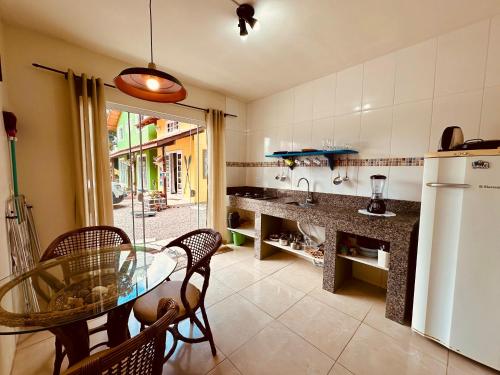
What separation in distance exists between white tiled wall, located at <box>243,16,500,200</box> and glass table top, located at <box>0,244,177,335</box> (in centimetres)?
222

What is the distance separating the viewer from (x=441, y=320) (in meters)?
1.43

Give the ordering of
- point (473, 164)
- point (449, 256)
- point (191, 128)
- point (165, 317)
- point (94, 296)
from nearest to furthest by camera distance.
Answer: point (165, 317), point (94, 296), point (473, 164), point (449, 256), point (191, 128)

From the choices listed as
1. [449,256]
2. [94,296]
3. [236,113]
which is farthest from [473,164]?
[236,113]

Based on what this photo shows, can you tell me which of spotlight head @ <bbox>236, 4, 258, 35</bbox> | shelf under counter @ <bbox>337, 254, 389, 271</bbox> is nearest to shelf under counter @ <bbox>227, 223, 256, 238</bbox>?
shelf under counter @ <bbox>337, 254, 389, 271</bbox>

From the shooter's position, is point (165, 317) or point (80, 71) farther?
point (80, 71)

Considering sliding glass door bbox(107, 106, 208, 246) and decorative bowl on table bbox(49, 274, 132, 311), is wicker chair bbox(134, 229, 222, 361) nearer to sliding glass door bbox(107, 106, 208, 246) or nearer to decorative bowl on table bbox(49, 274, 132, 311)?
decorative bowl on table bbox(49, 274, 132, 311)

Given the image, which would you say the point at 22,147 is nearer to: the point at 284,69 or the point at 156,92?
the point at 156,92

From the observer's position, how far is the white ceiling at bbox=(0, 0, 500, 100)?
1518mm

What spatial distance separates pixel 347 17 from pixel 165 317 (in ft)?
7.46

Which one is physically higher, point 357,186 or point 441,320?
point 357,186

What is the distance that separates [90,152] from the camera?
2.06 meters

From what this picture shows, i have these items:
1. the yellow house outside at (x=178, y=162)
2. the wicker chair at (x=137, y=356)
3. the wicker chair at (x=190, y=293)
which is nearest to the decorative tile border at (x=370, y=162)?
the wicker chair at (x=190, y=293)

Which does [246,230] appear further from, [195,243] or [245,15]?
[245,15]

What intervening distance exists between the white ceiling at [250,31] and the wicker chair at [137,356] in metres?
1.97
